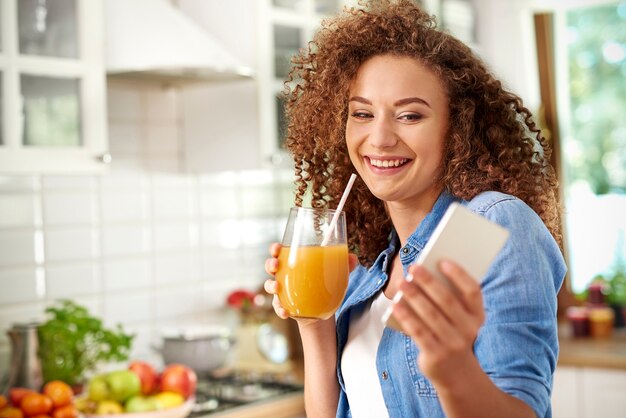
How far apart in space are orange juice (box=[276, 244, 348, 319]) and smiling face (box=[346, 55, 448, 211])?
0.13 m

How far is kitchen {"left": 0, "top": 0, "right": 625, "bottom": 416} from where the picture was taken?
2.74m

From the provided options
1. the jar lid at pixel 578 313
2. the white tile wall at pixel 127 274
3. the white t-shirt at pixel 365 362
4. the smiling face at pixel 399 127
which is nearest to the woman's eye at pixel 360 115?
the smiling face at pixel 399 127

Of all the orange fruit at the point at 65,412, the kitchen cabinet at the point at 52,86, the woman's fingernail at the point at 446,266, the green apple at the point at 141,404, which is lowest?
the green apple at the point at 141,404

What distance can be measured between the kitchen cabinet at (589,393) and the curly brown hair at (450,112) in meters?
2.05

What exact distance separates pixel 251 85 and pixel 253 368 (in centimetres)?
107

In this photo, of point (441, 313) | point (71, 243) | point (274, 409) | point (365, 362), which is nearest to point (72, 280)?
point (71, 243)

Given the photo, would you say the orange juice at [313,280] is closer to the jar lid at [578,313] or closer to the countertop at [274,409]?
the countertop at [274,409]

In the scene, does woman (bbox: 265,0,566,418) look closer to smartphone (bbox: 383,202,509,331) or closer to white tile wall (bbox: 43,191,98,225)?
smartphone (bbox: 383,202,509,331)

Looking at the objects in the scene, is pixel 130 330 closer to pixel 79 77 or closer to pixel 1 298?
pixel 1 298

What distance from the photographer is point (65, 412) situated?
234 centimetres

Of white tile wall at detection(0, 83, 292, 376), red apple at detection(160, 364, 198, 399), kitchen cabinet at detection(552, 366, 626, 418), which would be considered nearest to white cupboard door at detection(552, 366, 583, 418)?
kitchen cabinet at detection(552, 366, 626, 418)

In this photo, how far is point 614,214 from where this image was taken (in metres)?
4.14

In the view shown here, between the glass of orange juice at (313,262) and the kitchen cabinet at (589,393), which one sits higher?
the glass of orange juice at (313,262)

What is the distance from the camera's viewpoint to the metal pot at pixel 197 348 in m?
3.00
